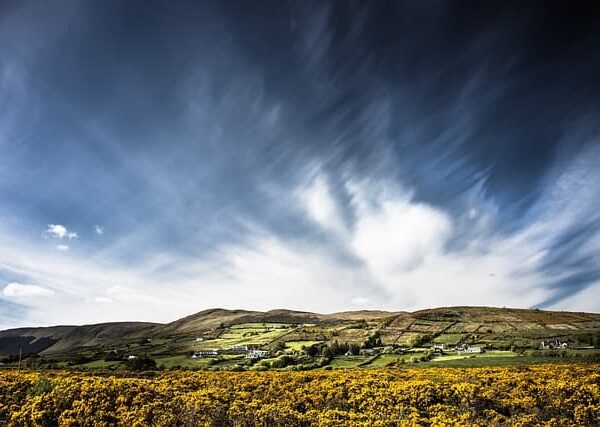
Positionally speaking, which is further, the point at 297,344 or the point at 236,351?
the point at 297,344

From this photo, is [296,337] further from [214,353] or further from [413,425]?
[413,425]

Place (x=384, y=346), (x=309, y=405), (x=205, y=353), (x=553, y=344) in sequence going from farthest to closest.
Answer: (x=205, y=353) → (x=384, y=346) → (x=553, y=344) → (x=309, y=405)

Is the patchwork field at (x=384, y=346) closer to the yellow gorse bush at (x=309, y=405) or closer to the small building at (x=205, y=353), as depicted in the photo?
the small building at (x=205, y=353)

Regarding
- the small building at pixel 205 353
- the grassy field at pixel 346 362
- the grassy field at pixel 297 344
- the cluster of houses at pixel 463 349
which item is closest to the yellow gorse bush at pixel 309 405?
the grassy field at pixel 346 362

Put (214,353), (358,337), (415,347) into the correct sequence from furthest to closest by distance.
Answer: (358,337), (214,353), (415,347)

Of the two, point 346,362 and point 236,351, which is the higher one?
point 236,351

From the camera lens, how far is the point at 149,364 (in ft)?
237

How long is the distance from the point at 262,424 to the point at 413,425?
552cm

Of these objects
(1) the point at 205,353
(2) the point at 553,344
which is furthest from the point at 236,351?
(2) the point at 553,344

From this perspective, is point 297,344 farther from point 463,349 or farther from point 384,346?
point 463,349

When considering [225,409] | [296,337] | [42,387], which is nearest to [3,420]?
[42,387]

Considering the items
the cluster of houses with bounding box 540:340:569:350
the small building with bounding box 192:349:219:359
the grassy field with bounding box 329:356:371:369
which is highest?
the cluster of houses with bounding box 540:340:569:350

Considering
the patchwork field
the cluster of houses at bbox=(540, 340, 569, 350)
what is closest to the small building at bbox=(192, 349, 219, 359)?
the patchwork field

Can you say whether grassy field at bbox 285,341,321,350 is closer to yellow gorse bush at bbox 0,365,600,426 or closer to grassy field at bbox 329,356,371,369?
grassy field at bbox 329,356,371,369
